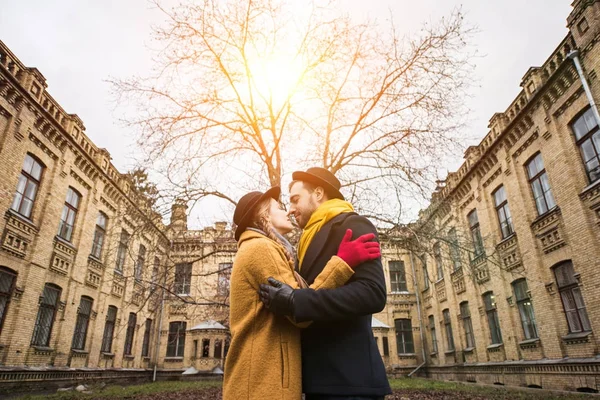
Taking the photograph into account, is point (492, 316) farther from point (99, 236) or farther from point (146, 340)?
point (146, 340)

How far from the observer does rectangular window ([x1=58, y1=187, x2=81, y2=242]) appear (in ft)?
46.8

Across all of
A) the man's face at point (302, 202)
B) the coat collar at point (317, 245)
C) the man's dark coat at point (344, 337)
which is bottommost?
the man's dark coat at point (344, 337)

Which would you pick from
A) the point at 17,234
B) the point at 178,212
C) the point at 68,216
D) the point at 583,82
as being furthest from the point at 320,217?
the point at 68,216

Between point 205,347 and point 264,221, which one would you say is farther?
point 205,347

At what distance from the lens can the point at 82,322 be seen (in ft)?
51.1

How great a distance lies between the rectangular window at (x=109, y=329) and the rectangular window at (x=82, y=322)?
1.46 meters

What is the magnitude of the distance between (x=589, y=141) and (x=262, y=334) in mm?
12428

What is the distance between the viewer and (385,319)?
25.2 meters

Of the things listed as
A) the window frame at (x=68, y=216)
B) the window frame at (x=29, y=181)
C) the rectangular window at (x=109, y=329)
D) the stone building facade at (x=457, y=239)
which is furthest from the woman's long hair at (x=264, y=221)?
the rectangular window at (x=109, y=329)

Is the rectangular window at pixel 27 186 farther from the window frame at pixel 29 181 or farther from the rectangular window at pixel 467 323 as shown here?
the rectangular window at pixel 467 323

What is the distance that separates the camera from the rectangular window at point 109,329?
1736 cm

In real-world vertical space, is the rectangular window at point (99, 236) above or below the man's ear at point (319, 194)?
above

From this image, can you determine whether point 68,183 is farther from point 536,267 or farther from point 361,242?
point 536,267

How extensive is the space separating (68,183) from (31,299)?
460cm
